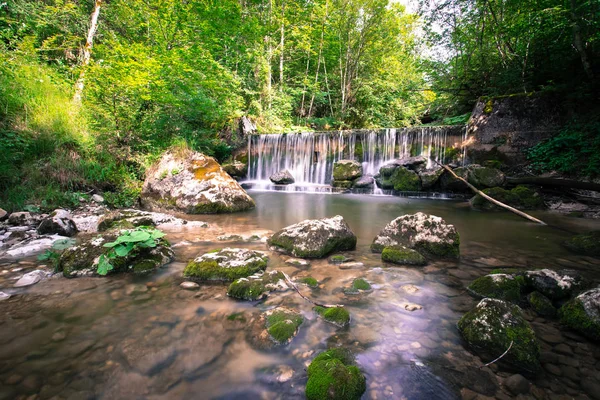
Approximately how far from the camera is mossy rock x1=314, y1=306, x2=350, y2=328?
2208 millimetres

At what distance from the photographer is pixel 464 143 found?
10.4 m

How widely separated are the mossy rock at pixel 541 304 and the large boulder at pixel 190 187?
19.6 feet

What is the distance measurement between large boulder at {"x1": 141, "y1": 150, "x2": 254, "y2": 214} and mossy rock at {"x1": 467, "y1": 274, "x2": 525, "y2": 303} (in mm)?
5565

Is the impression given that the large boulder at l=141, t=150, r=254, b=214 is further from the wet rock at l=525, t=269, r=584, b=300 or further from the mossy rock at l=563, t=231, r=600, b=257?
the mossy rock at l=563, t=231, r=600, b=257

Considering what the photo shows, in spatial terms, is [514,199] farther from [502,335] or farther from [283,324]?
[283,324]

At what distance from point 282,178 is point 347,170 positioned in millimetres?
3007

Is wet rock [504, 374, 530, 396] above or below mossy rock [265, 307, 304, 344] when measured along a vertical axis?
below

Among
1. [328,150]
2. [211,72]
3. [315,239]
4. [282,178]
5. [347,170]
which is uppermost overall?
[211,72]

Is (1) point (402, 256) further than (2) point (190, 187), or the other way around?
(2) point (190, 187)

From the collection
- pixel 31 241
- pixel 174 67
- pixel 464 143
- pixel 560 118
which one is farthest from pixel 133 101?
pixel 560 118

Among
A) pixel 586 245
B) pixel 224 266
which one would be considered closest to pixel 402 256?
pixel 224 266

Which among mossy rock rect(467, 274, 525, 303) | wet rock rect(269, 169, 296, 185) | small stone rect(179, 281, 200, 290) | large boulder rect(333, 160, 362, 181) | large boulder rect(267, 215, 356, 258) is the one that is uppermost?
large boulder rect(333, 160, 362, 181)

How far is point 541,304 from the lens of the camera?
92.9 inches

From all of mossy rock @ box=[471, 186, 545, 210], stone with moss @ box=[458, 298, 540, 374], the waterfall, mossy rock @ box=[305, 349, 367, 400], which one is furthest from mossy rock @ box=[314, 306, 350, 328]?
the waterfall
